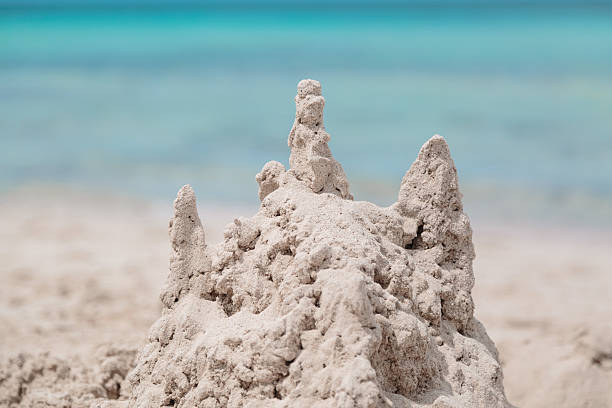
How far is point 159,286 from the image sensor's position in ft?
19.8

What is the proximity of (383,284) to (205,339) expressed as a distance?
0.61 meters

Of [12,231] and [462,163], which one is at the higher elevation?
[462,163]

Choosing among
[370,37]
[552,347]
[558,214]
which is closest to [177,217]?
[552,347]

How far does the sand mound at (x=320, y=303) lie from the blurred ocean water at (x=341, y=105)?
6.37m

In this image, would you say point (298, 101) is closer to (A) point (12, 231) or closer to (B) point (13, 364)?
(B) point (13, 364)

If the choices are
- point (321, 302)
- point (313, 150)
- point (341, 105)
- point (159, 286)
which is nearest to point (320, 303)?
point (321, 302)

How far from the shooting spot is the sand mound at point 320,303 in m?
2.09

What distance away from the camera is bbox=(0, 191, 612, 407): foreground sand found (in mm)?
4035

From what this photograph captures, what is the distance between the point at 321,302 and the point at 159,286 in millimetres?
4098

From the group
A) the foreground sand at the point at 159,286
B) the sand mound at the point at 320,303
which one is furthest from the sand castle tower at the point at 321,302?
the foreground sand at the point at 159,286

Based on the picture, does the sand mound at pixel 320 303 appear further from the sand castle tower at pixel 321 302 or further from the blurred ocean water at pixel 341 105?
the blurred ocean water at pixel 341 105

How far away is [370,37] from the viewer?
2955cm

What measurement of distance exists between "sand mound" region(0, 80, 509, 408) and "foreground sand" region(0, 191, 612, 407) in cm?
133

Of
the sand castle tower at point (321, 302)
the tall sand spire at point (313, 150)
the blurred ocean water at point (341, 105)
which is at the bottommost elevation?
the sand castle tower at point (321, 302)
